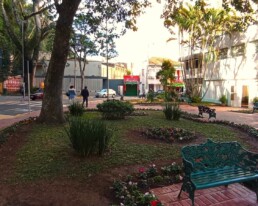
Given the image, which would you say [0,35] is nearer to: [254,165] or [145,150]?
[145,150]

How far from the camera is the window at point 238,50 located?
77.9ft

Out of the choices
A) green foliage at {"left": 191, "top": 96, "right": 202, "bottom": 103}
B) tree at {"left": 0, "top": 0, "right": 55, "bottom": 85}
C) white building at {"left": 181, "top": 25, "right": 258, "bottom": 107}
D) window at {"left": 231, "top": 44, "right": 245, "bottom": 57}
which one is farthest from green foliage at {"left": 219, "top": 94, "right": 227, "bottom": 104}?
tree at {"left": 0, "top": 0, "right": 55, "bottom": 85}

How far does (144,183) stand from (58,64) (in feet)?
21.6

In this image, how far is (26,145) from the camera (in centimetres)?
688

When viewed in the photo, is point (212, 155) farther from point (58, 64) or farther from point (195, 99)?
point (195, 99)

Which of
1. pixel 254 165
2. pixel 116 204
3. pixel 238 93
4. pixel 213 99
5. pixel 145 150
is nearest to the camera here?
pixel 116 204

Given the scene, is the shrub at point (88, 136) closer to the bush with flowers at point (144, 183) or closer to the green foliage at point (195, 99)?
the bush with flowers at point (144, 183)

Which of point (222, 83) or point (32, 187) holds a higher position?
point (222, 83)

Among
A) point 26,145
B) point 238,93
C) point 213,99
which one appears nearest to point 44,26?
point 213,99

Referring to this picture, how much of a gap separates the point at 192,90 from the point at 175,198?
25140mm

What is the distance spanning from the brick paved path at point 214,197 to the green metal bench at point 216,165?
171mm

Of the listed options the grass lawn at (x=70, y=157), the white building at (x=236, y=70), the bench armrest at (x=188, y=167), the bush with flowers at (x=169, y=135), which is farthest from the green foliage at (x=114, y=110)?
the white building at (x=236, y=70)

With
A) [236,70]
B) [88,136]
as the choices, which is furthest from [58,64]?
[236,70]

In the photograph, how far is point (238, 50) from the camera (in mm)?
24359
